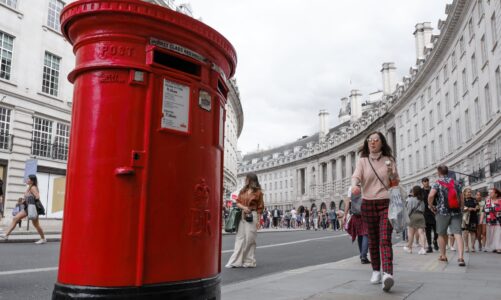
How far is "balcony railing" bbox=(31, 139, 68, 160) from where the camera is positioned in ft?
73.9

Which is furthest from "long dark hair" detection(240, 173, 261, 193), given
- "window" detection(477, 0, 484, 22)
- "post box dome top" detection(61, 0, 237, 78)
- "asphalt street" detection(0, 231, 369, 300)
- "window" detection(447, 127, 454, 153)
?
"window" detection(447, 127, 454, 153)

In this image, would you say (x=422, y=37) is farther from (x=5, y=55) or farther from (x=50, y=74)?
(x=5, y=55)

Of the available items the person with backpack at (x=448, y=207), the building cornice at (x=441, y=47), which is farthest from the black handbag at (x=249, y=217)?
the building cornice at (x=441, y=47)

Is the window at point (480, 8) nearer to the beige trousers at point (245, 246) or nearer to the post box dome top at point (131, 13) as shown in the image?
the beige trousers at point (245, 246)

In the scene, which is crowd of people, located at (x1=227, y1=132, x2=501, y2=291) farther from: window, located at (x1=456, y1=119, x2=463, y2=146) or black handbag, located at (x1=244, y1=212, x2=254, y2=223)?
window, located at (x1=456, y1=119, x2=463, y2=146)

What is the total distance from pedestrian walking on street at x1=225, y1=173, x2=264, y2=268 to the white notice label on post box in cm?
540

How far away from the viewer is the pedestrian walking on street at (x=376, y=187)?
17.4 ft

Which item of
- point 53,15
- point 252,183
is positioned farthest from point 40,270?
point 53,15

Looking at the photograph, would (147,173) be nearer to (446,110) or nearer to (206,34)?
(206,34)

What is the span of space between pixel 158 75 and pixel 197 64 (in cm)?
30

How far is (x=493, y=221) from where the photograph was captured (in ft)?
39.7

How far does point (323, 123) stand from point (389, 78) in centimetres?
3465

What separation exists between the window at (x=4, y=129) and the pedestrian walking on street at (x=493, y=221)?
20109 mm

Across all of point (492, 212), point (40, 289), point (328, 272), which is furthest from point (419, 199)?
point (40, 289)
